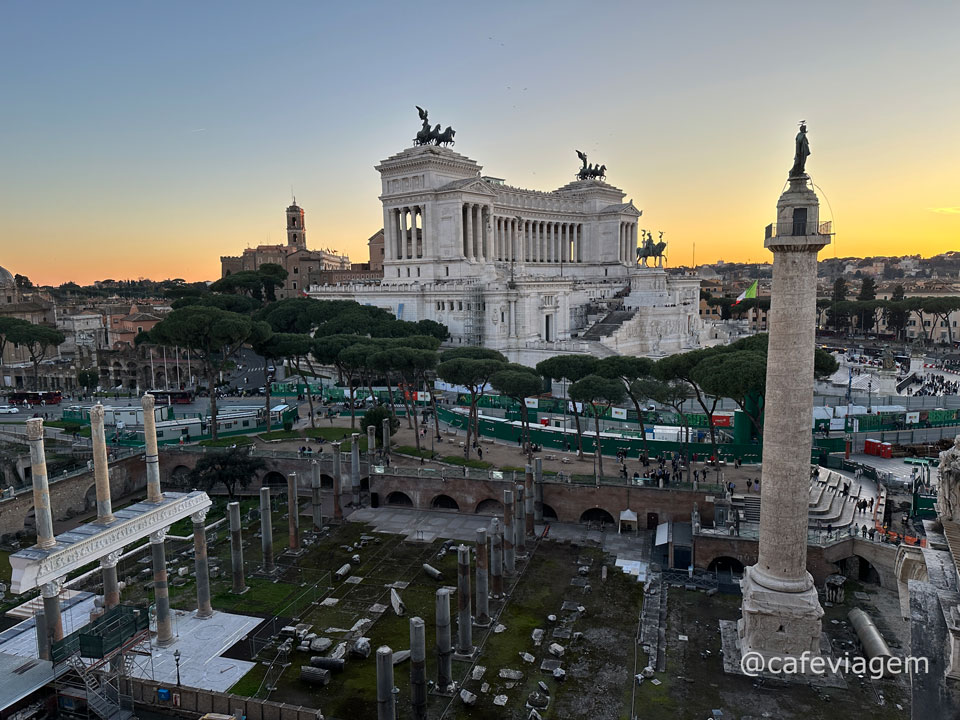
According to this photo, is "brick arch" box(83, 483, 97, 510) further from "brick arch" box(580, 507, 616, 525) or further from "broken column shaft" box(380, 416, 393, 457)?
"brick arch" box(580, 507, 616, 525)

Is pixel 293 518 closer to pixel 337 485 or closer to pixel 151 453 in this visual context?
pixel 337 485

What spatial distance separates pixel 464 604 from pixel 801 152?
1796 centimetres

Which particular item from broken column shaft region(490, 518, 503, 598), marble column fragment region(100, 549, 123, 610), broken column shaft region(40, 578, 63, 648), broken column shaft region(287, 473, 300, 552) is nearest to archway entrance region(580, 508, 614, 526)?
broken column shaft region(490, 518, 503, 598)

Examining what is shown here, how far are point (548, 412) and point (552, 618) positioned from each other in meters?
23.3

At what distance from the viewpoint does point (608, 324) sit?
2899 inches

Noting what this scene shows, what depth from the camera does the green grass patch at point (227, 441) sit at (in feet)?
147

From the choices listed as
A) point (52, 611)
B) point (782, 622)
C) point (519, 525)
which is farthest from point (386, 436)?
point (782, 622)

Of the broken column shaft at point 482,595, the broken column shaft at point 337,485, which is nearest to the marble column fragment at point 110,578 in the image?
the broken column shaft at point 482,595

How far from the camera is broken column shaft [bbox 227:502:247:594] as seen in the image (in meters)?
28.3

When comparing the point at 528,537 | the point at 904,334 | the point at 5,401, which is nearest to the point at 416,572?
the point at 528,537

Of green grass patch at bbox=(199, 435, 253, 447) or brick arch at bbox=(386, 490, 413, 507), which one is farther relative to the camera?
green grass patch at bbox=(199, 435, 253, 447)

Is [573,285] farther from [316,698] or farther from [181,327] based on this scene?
[316,698]

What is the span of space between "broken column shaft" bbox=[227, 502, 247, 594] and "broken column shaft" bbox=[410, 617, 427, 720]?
11.5m

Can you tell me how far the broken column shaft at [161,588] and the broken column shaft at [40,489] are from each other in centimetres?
349
